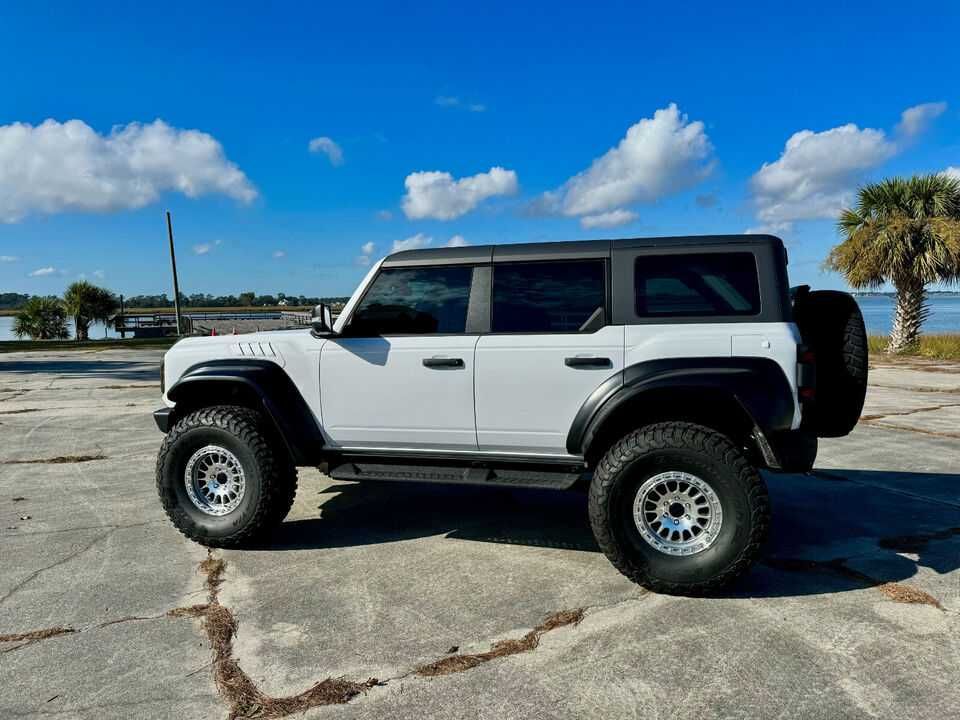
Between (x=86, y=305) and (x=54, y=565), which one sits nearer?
(x=54, y=565)

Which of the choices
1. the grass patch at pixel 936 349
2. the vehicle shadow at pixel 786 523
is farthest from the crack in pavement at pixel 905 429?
the grass patch at pixel 936 349

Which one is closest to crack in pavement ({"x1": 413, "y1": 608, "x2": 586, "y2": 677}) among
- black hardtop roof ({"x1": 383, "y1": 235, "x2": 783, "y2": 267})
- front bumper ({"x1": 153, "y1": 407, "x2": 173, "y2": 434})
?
black hardtop roof ({"x1": 383, "y1": 235, "x2": 783, "y2": 267})

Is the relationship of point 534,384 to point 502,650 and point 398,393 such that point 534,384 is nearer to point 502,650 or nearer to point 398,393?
point 398,393

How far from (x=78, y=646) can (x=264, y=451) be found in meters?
1.55

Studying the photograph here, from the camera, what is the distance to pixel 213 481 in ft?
15.1

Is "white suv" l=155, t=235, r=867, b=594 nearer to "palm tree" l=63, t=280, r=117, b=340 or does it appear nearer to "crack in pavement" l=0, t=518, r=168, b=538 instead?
"crack in pavement" l=0, t=518, r=168, b=538

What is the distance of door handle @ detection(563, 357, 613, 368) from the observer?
3.96 m

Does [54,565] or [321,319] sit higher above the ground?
[321,319]

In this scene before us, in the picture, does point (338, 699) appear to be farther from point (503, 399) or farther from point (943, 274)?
point (943, 274)

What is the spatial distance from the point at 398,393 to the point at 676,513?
1841 millimetres

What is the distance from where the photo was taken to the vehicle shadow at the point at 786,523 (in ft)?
13.2

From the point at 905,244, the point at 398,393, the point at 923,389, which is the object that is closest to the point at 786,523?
the point at 398,393

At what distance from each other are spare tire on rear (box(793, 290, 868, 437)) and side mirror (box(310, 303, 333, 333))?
2.99 meters

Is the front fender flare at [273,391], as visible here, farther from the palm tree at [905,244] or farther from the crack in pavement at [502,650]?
the palm tree at [905,244]
